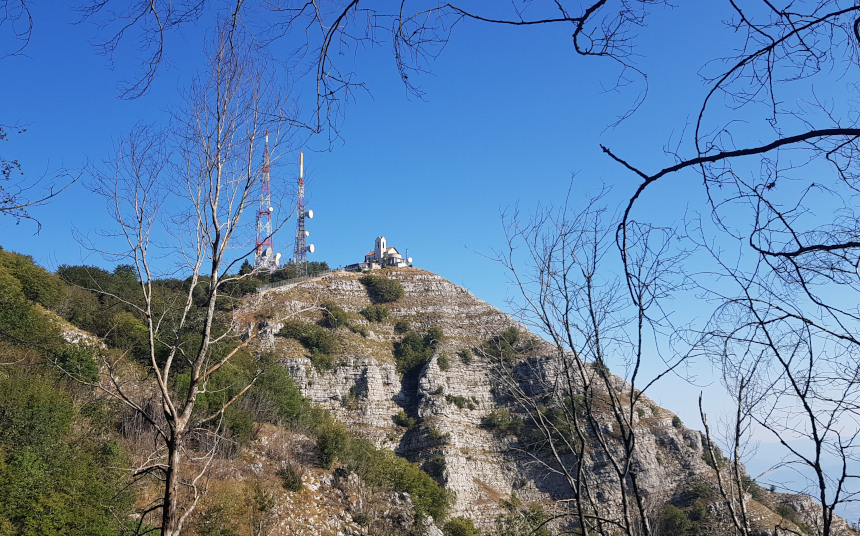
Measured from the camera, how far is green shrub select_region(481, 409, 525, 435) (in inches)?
1469

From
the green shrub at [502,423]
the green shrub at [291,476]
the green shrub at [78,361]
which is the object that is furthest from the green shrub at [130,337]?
the green shrub at [502,423]

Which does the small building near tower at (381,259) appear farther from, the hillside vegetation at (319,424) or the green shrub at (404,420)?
the green shrub at (404,420)

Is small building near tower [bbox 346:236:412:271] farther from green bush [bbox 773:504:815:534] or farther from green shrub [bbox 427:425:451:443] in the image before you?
green bush [bbox 773:504:815:534]

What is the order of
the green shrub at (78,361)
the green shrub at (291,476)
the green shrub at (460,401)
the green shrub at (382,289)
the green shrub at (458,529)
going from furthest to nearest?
the green shrub at (382,289), the green shrub at (460,401), the green shrub at (458,529), the green shrub at (291,476), the green shrub at (78,361)

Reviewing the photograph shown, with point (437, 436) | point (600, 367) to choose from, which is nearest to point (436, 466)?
point (437, 436)

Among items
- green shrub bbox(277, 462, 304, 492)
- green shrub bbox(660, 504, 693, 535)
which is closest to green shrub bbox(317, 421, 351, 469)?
green shrub bbox(277, 462, 304, 492)

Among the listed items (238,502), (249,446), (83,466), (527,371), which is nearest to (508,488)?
(527,371)

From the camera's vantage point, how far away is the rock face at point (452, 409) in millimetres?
32625

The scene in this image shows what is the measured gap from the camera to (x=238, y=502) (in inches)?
612

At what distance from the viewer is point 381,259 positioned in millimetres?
64188

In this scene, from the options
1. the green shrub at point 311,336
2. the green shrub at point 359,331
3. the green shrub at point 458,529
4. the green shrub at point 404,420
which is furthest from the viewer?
the green shrub at point 359,331

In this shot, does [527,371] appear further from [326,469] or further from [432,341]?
[326,469]

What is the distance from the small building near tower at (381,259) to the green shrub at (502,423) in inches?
972

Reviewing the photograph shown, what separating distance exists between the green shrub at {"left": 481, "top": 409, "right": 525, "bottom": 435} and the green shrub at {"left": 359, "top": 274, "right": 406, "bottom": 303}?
638 inches
